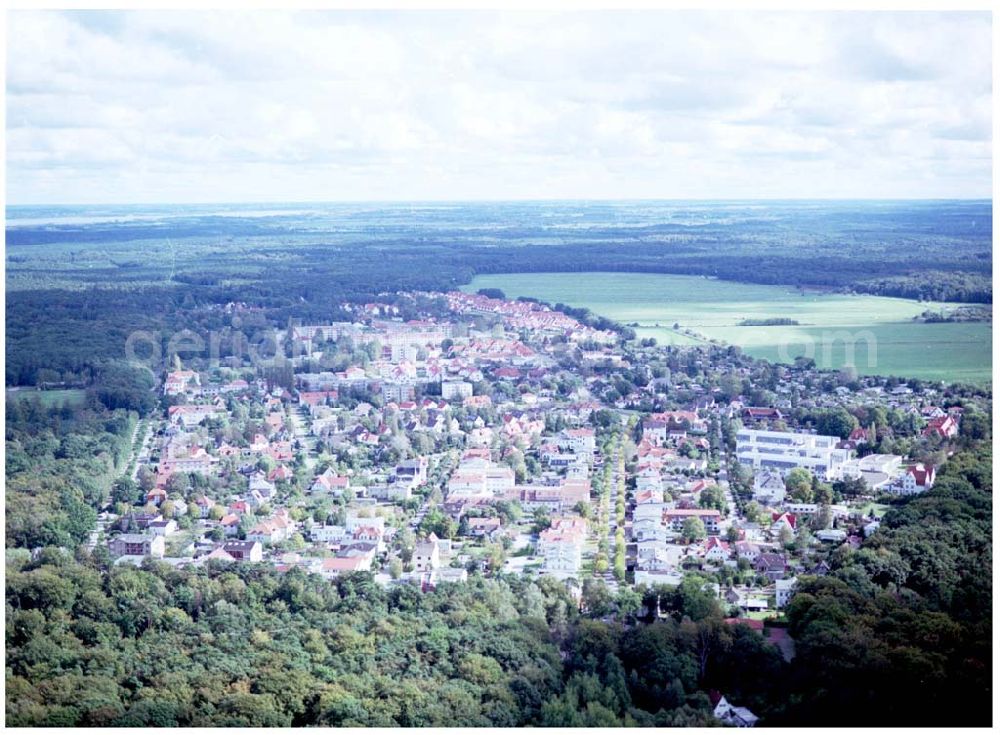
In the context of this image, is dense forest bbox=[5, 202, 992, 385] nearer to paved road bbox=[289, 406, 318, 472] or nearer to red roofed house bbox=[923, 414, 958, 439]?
Answer: paved road bbox=[289, 406, 318, 472]

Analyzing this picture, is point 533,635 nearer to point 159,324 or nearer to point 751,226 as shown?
point 159,324

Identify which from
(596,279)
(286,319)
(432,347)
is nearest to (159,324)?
(286,319)

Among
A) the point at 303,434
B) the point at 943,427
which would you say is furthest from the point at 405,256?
the point at 943,427

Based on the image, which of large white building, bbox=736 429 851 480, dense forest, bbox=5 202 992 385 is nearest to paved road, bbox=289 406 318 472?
dense forest, bbox=5 202 992 385

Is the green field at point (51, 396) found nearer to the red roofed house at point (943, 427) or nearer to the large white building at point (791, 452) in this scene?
the large white building at point (791, 452)

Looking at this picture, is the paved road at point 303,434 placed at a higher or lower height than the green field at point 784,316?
lower

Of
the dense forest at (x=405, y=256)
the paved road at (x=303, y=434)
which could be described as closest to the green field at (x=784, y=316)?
the dense forest at (x=405, y=256)

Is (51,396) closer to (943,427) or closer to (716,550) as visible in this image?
(716,550)
